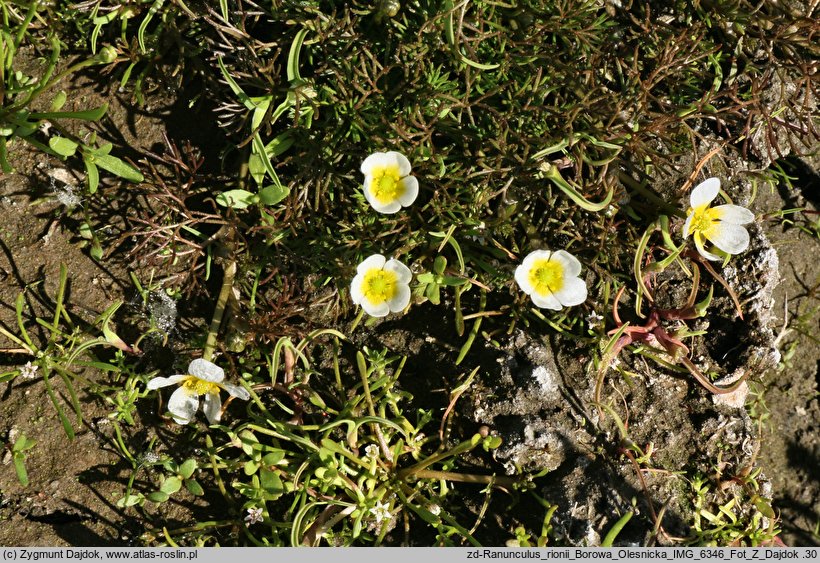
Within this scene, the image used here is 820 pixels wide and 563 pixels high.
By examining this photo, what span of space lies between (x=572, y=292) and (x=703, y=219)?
666 mm

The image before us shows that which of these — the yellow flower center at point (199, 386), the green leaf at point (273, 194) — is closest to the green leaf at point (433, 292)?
the green leaf at point (273, 194)

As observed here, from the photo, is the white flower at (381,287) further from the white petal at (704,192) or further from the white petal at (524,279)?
the white petal at (704,192)

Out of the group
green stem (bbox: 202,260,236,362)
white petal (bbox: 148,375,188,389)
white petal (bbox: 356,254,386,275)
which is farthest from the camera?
green stem (bbox: 202,260,236,362)

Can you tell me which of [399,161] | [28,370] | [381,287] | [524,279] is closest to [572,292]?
[524,279]

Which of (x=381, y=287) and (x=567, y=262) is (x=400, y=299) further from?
(x=567, y=262)

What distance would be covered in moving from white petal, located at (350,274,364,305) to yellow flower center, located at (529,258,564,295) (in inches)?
27.2

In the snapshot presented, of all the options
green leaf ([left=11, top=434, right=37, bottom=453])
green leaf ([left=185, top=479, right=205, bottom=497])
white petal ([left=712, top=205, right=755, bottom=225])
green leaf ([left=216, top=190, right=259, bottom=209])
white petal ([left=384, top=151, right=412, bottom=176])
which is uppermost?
white petal ([left=384, top=151, right=412, bottom=176])

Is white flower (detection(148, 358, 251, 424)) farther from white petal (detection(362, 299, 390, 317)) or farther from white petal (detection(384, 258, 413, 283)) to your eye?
white petal (detection(384, 258, 413, 283))

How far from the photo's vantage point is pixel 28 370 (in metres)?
2.85

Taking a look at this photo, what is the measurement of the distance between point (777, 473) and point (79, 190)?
3496 millimetres

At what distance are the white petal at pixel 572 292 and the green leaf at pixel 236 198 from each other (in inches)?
53.5

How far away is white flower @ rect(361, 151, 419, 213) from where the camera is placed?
8.50 feet

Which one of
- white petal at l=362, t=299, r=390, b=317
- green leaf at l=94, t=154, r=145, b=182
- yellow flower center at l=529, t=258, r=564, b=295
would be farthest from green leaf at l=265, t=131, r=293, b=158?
yellow flower center at l=529, t=258, r=564, b=295

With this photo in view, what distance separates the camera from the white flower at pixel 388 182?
2.59 m
